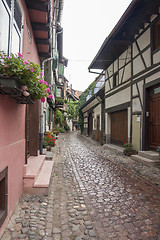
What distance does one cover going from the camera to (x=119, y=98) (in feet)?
31.2

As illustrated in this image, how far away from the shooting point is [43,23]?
455 centimetres

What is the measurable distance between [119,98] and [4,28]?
782cm

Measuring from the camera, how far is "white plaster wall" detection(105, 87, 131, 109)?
8.51 metres

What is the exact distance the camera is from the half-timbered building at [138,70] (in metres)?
6.24

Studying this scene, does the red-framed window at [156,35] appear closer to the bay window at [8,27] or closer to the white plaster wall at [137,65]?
the white plaster wall at [137,65]

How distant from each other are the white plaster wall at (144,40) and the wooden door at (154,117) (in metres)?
1.84

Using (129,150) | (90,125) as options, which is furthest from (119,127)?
(90,125)

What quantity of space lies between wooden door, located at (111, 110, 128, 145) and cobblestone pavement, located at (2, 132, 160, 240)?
493cm

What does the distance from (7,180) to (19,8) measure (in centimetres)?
313

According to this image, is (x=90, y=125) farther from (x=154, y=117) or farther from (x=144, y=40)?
(x=144, y=40)

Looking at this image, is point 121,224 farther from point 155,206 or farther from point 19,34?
point 19,34

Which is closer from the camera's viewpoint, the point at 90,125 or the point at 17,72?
the point at 17,72

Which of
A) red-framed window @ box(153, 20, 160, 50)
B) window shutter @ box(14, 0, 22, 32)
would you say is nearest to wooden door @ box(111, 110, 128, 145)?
red-framed window @ box(153, 20, 160, 50)

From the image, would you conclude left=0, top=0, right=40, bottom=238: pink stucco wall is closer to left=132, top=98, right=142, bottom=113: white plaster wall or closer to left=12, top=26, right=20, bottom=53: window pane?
left=12, top=26, right=20, bottom=53: window pane
